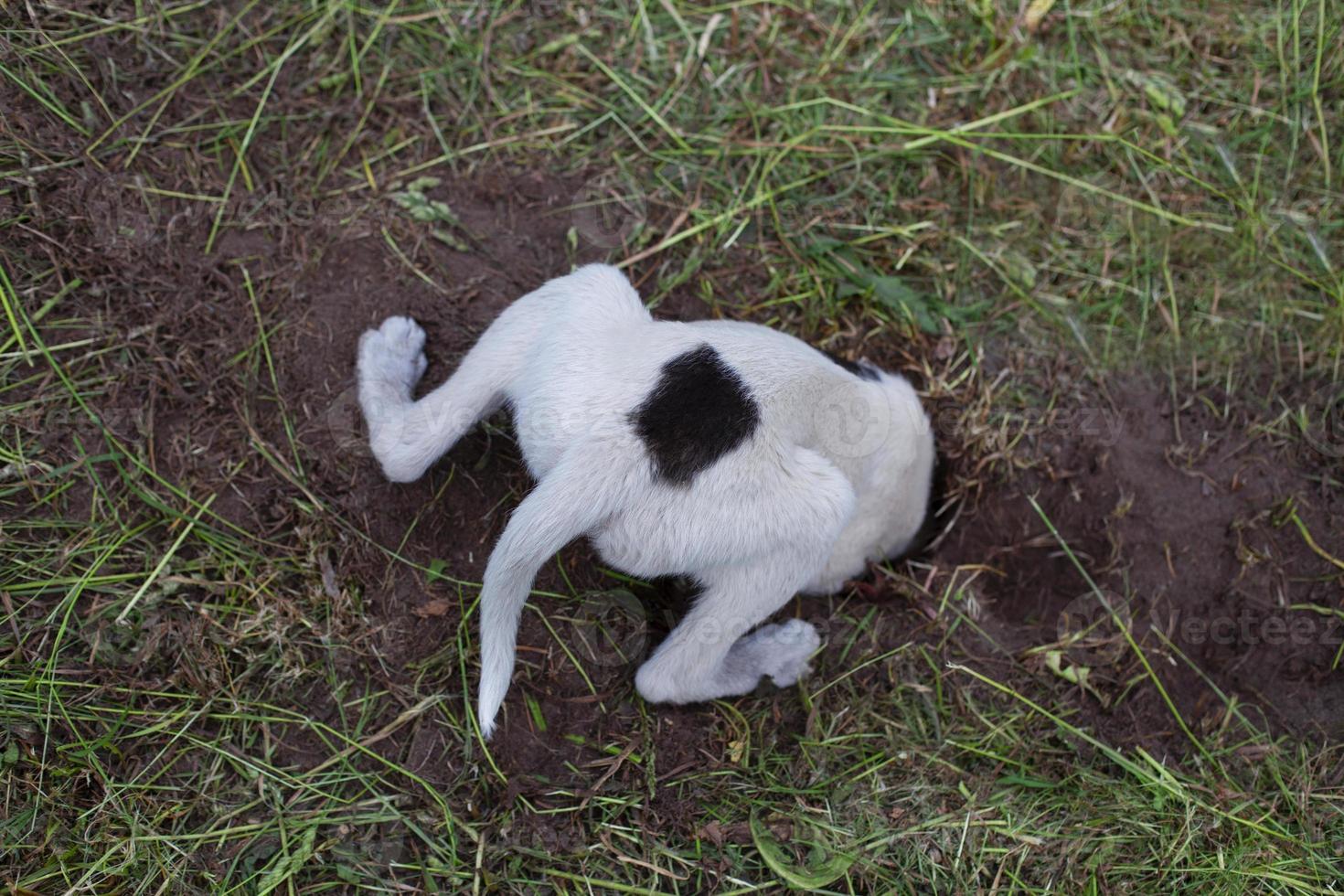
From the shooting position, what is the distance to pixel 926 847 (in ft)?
10.1

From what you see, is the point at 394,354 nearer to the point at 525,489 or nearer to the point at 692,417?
the point at 525,489

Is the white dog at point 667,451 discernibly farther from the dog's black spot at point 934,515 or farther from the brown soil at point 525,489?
the dog's black spot at point 934,515

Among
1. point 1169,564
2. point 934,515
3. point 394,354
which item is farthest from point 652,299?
point 1169,564

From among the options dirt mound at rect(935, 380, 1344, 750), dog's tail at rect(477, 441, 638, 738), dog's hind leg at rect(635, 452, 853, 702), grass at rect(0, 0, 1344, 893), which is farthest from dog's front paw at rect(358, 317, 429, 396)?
dirt mound at rect(935, 380, 1344, 750)

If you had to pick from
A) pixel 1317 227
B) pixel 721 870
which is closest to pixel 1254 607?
pixel 1317 227

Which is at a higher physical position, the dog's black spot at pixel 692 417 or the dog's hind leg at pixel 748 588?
the dog's black spot at pixel 692 417

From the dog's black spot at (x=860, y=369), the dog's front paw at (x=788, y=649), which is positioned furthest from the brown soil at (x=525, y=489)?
the dog's black spot at (x=860, y=369)

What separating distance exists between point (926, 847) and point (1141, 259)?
2.74 meters

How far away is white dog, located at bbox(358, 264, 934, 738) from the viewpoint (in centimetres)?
249

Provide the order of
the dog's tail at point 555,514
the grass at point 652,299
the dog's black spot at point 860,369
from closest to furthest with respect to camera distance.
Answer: the dog's tail at point 555,514 → the grass at point 652,299 → the dog's black spot at point 860,369

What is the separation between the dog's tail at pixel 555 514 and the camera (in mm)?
2402

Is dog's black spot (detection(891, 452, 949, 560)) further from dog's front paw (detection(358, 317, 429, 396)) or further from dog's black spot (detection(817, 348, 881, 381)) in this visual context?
dog's front paw (detection(358, 317, 429, 396))

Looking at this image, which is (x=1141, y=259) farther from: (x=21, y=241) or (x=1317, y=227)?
(x=21, y=241)

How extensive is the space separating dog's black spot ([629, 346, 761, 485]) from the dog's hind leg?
8.7 inches
